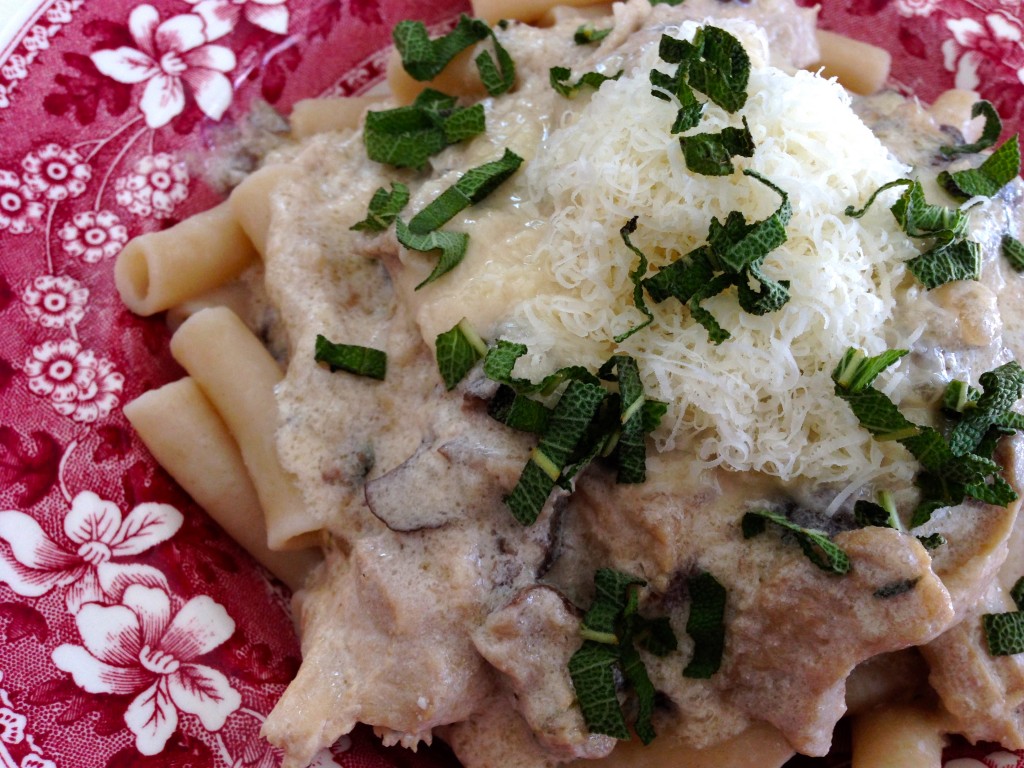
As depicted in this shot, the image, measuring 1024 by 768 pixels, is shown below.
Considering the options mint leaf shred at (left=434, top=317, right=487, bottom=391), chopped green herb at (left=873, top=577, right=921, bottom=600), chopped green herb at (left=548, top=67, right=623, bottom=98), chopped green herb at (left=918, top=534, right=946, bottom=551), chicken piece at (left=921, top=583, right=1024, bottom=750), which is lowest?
chicken piece at (left=921, top=583, right=1024, bottom=750)

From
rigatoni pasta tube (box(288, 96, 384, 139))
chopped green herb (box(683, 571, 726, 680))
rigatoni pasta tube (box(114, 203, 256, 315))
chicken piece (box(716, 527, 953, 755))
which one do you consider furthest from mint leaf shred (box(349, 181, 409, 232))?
chicken piece (box(716, 527, 953, 755))

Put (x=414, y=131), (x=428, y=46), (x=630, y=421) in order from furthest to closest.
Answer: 1. (x=428, y=46)
2. (x=414, y=131)
3. (x=630, y=421)

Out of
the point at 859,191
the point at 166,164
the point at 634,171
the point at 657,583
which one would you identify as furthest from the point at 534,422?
the point at 166,164

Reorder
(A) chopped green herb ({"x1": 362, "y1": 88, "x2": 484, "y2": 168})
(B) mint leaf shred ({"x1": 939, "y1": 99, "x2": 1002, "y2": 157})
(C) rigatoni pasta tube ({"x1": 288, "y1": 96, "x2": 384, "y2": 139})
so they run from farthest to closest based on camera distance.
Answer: (C) rigatoni pasta tube ({"x1": 288, "y1": 96, "x2": 384, "y2": 139}) → (A) chopped green herb ({"x1": 362, "y1": 88, "x2": 484, "y2": 168}) → (B) mint leaf shred ({"x1": 939, "y1": 99, "x2": 1002, "y2": 157})

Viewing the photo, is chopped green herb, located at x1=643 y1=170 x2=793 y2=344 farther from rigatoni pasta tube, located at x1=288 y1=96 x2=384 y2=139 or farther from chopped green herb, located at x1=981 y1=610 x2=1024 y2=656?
rigatoni pasta tube, located at x1=288 y1=96 x2=384 y2=139

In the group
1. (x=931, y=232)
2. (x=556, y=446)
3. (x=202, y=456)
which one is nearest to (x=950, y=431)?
(x=931, y=232)

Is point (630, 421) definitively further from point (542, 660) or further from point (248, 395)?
point (248, 395)

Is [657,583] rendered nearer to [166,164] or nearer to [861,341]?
[861,341]

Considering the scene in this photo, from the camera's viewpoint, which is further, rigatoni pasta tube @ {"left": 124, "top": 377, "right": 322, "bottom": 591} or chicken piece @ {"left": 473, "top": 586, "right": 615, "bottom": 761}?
rigatoni pasta tube @ {"left": 124, "top": 377, "right": 322, "bottom": 591}

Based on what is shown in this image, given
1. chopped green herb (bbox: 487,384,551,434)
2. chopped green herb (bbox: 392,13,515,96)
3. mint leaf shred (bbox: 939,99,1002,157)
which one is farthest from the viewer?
chopped green herb (bbox: 392,13,515,96)
